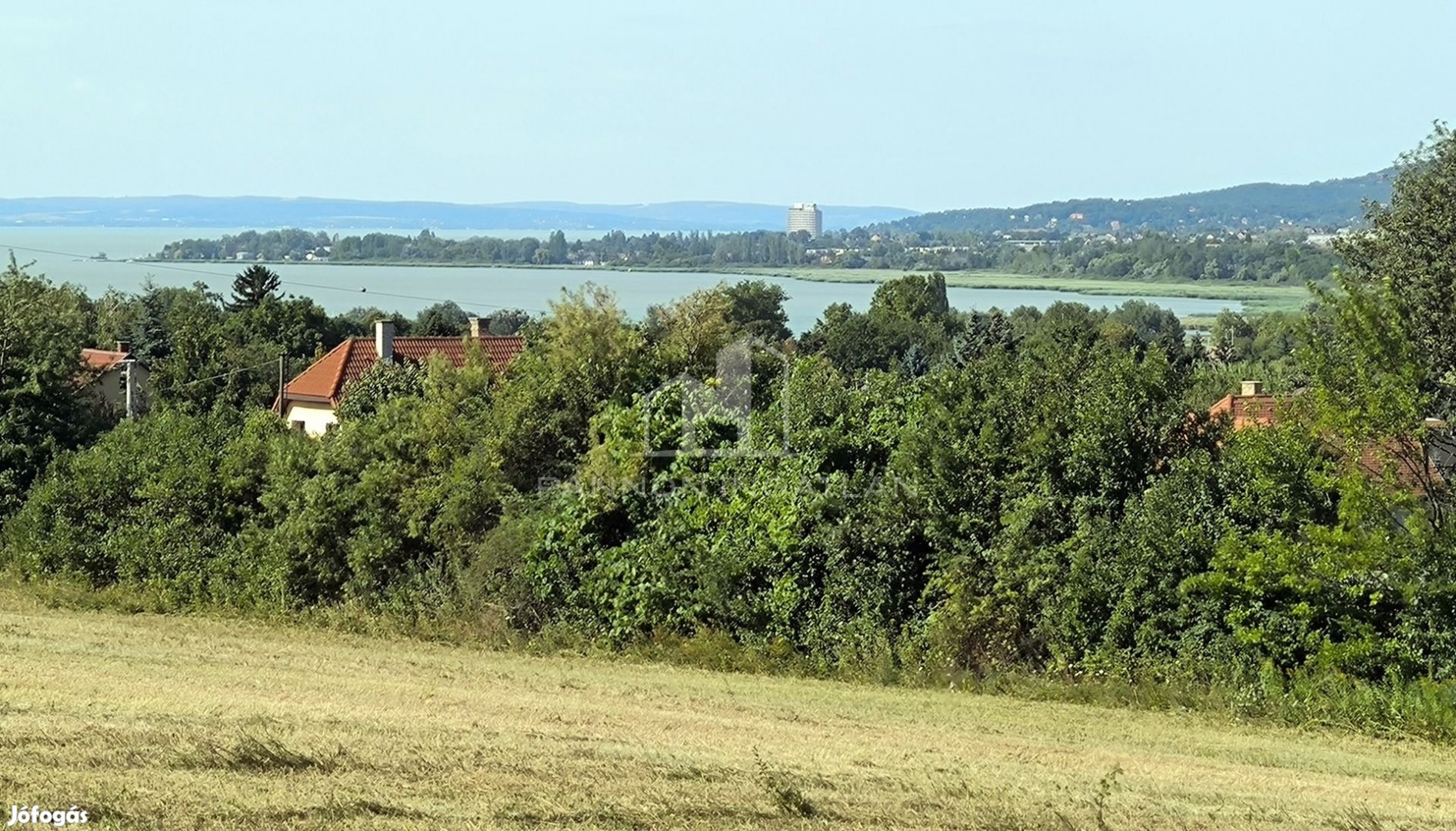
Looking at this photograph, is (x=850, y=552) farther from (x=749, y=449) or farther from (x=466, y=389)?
(x=466, y=389)

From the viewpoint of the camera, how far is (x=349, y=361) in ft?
166

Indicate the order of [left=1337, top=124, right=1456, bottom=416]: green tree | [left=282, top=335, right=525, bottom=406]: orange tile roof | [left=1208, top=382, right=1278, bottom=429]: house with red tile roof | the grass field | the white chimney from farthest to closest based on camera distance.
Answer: the white chimney
[left=282, top=335, right=525, bottom=406]: orange tile roof
[left=1337, top=124, right=1456, bottom=416]: green tree
[left=1208, top=382, right=1278, bottom=429]: house with red tile roof
the grass field

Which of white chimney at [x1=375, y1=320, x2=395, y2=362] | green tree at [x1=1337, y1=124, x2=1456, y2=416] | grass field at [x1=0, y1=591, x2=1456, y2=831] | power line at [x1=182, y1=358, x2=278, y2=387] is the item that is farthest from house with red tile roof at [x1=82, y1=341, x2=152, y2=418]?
green tree at [x1=1337, y1=124, x2=1456, y2=416]

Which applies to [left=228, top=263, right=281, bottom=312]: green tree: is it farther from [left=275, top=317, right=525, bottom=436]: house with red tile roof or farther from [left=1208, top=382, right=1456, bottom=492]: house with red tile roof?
[left=1208, top=382, right=1456, bottom=492]: house with red tile roof

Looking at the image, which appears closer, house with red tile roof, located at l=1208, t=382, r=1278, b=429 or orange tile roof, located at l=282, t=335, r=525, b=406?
house with red tile roof, located at l=1208, t=382, r=1278, b=429

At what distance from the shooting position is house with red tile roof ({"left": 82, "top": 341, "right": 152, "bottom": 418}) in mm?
35003

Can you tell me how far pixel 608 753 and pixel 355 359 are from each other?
40.3m

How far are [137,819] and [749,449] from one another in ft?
47.2

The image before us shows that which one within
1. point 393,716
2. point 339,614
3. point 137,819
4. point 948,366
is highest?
point 948,366

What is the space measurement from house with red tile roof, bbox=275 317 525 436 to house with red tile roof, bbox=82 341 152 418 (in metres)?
4.73

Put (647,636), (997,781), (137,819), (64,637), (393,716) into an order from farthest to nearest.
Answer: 1. (647,636)
2. (64,637)
3. (393,716)
4. (997,781)
5. (137,819)

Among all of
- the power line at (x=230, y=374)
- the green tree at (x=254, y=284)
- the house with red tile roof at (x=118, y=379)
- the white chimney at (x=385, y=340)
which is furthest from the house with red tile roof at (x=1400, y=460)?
the green tree at (x=254, y=284)

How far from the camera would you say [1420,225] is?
34.0 metres

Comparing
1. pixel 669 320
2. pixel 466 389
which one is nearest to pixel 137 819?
pixel 466 389
